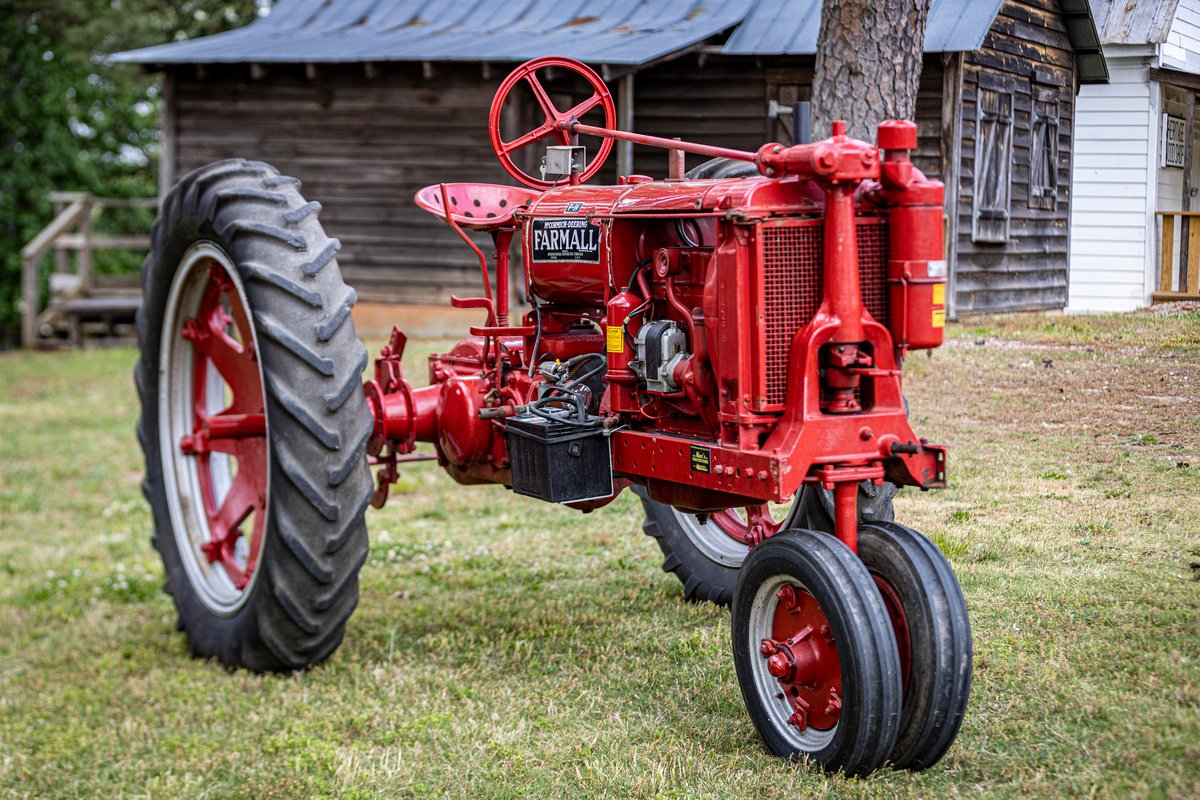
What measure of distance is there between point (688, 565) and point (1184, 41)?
2.50m

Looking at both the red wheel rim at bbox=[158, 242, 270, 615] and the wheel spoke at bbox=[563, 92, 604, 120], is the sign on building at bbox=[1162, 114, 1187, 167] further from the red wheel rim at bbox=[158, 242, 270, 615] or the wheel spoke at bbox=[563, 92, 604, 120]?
the red wheel rim at bbox=[158, 242, 270, 615]

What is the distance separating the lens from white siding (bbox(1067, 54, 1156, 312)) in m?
3.53

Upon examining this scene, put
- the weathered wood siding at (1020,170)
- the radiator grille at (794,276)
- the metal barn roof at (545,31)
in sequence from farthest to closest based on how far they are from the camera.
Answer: the metal barn roof at (545,31), the weathered wood siding at (1020,170), the radiator grille at (794,276)

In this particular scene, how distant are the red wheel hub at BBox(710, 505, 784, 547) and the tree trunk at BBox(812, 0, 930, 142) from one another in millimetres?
Result: 1386

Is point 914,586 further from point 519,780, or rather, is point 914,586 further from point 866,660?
point 519,780

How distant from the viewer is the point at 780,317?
343cm

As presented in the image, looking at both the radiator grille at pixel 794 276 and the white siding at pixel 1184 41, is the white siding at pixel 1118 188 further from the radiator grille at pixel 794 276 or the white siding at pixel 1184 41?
the radiator grille at pixel 794 276

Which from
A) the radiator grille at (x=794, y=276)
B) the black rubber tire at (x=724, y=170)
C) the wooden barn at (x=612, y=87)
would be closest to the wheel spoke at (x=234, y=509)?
the black rubber tire at (x=724, y=170)

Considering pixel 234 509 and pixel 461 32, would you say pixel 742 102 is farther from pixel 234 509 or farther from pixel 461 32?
pixel 461 32

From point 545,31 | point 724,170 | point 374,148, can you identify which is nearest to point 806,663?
point 724,170

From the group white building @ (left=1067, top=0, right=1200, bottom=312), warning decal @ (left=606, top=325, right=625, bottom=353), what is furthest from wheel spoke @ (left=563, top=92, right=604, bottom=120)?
white building @ (left=1067, top=0, right=1200, bottom=312)

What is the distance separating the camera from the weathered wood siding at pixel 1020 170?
3768mm

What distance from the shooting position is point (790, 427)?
3383mm

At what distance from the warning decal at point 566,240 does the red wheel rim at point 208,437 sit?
144 cm
